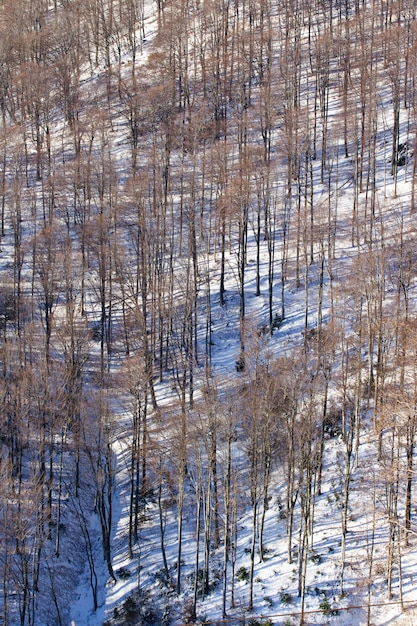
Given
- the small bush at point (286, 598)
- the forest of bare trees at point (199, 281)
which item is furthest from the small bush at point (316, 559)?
the small bush at point (286, 598)

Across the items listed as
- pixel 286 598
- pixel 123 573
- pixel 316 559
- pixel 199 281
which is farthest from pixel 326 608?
pixel 199 281

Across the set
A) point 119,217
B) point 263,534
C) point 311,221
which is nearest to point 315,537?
point 263,534

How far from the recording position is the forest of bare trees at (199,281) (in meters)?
29.2

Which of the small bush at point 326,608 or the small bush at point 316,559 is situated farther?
the small bush at point 316,559

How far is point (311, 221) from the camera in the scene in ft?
151

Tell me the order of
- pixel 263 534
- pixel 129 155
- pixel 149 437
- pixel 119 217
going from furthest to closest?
1. pixel 129 155
2. pixel 119 217
3. pixel 149 437
4. pixel 263 534

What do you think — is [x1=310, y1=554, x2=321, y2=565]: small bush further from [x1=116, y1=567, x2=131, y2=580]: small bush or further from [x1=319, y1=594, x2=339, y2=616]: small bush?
[x1=116, y1=567, x2=131, y2=580]: small bush

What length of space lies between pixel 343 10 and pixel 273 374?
5931 centimetres

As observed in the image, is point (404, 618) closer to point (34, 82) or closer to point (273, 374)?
point (273, 374)

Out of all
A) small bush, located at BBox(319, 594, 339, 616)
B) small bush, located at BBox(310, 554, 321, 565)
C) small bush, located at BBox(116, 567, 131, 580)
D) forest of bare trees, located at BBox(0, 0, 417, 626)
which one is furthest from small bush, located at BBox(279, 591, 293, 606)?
small bush, located at BBox(116, 567, 131, 580)

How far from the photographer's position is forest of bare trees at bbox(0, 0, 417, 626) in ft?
95.8

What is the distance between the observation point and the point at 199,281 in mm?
43094

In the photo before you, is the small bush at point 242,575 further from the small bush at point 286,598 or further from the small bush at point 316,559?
the small bush at point 316,559

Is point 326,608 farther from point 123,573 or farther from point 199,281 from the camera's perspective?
point 199,281
